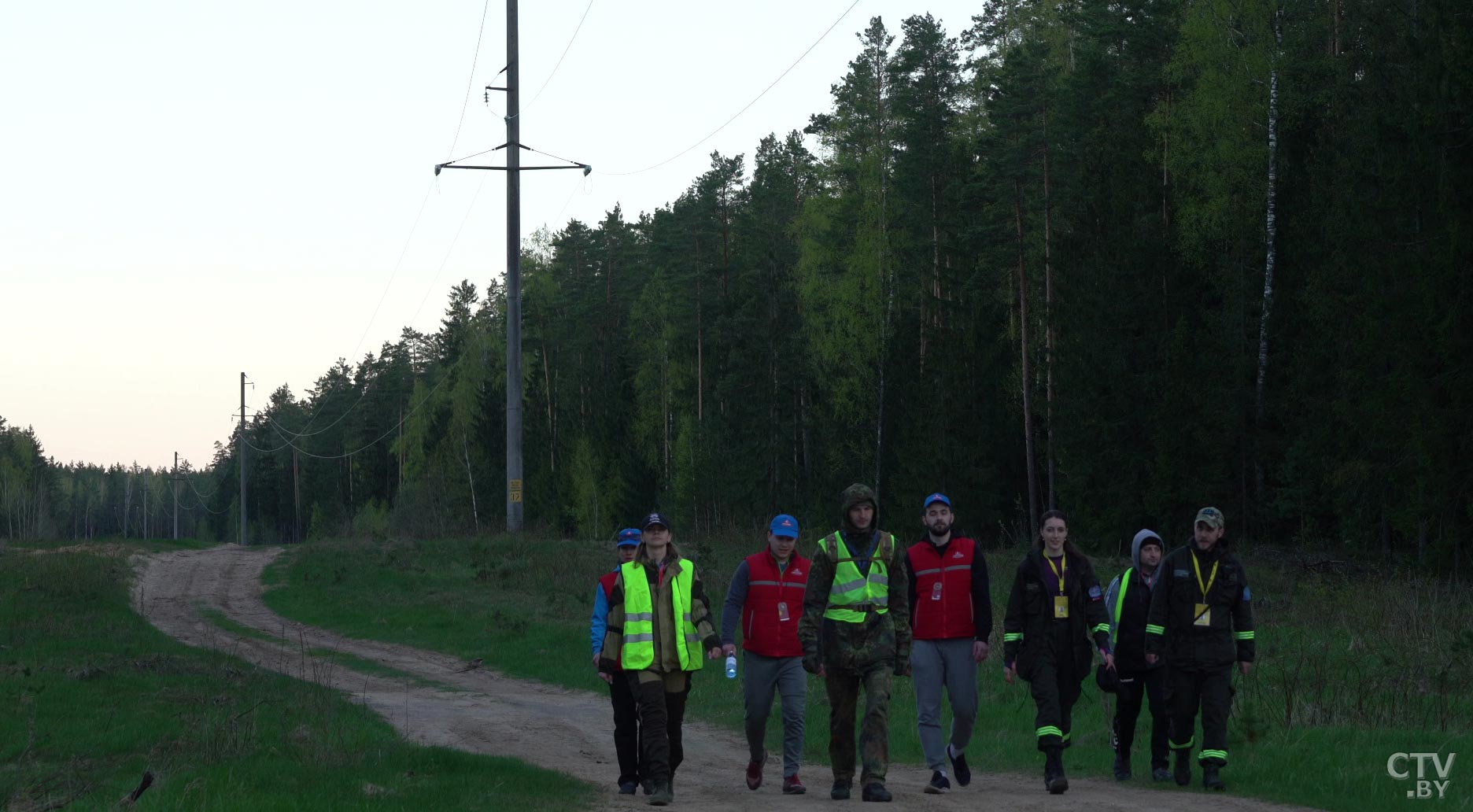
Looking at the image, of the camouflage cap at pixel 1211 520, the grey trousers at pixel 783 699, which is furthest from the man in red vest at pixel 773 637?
the camouflage cap at pixel 1211 520

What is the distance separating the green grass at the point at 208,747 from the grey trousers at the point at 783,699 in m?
1.38

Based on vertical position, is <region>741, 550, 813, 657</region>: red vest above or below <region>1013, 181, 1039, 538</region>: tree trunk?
below

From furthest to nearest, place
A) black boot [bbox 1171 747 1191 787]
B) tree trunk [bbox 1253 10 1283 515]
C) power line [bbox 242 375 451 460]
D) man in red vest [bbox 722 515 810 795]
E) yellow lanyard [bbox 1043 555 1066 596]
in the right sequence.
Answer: power line [bbox 242 375 451 460]
tree trunk [bbox 1253 10 1283 515]
black boot [bbox 1171 747 1191 787]
man in red vest [bbox 722 515 810 795]
yellow lanyard [bbox 1043 555 1066 596]

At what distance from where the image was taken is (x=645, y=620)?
32.3ft

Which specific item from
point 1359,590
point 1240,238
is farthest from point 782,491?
point 1359,590

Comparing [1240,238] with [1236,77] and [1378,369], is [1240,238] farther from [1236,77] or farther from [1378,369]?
[1378,369]

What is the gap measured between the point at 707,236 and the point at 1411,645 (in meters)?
48.7

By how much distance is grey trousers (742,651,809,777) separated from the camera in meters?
10.2

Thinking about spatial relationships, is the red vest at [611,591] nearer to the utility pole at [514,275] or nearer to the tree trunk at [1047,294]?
the utility pole at [514,275]

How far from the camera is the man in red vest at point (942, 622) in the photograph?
10.1 m

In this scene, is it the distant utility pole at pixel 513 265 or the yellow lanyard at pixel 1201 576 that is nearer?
the yellow lanyard at pixel 1201 576

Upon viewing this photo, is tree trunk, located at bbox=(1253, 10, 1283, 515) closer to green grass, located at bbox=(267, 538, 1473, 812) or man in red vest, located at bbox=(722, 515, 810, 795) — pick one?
green grass, located at bbox=(267, 538, 1473, 812)

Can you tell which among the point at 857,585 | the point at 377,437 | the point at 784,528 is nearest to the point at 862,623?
the point at 857,585

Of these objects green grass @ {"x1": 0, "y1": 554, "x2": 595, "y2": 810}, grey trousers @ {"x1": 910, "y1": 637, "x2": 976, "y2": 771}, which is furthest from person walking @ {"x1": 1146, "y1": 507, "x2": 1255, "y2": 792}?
green grass @ {"x1": 0, "y1": 554, "x2": 595, "y2": 810}
